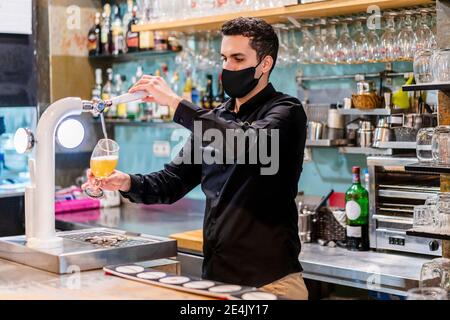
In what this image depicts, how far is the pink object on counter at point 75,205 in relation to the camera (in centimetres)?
463

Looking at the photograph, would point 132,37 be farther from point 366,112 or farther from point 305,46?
point 366,112

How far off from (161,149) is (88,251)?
276 cm

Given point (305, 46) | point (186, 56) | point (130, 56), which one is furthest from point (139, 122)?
point (305, 46)

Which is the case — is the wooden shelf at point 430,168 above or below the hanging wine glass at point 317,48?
below

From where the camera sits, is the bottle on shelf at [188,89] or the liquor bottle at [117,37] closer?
the bottle on shelf at [188,89]

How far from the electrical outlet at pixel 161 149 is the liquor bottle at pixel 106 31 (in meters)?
0.72

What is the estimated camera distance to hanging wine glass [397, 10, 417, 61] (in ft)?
11.0

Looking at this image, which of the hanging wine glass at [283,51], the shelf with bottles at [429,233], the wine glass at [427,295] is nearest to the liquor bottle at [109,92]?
the hanging wine glass at [283,51]

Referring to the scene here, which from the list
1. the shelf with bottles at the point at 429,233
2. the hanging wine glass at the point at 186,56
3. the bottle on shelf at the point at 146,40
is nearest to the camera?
the shelf with bottles at the point at 429,233

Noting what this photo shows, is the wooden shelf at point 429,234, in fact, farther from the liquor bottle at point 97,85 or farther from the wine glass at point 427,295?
the liquor bottle at point 97,85

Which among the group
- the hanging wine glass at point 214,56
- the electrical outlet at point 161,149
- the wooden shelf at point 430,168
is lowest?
the wooden shelf at point 430,168

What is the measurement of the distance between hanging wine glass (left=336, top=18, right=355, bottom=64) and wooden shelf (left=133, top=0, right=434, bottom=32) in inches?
3.9

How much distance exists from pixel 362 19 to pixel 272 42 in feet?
3.82

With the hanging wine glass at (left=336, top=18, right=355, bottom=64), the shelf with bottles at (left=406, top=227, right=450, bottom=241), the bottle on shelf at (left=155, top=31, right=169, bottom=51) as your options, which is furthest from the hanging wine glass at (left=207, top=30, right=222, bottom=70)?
the shelf with bottles at (left=406, top=227, right=450, bottom=241)
